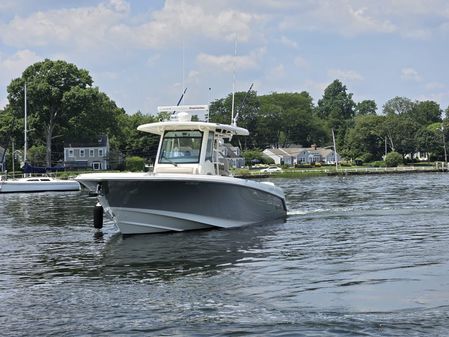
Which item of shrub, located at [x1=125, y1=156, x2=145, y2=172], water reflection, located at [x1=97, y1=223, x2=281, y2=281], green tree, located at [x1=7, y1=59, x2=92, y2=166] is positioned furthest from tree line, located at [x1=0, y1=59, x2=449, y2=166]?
water reflection, located at [x1=97, y1=223, x2=281, y2=281]

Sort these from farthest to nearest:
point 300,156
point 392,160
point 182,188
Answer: point 300,156, point 392,160, point 182,188

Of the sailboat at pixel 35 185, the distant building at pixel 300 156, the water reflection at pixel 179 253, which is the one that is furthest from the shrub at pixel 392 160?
the water reflection at pixel 179 253

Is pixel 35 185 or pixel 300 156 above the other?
pixel 300 156

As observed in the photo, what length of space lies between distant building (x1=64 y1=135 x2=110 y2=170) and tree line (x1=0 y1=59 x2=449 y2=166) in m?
1.09

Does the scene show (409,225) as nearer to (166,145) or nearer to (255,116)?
(166,145)

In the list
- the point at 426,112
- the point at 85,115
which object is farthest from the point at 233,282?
the point at 426,112

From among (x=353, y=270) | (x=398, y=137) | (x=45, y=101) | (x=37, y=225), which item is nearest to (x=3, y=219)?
(x=37, y=225)

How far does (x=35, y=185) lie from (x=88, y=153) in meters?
48.2

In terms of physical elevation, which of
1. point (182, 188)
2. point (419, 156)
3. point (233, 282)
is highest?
point (419, 156)

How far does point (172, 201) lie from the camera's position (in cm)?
2134

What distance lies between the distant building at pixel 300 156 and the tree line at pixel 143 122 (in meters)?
3.93

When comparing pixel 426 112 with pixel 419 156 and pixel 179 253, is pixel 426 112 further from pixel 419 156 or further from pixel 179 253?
pixel 179 253

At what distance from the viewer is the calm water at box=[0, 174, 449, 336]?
10070 millimetres

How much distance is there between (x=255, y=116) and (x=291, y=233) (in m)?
142
